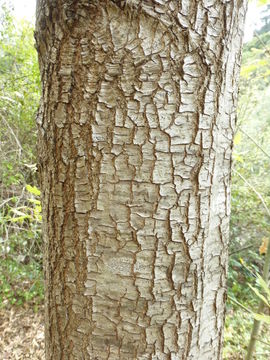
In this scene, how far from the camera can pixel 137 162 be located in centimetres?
65

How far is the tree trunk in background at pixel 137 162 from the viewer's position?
0.63 metres

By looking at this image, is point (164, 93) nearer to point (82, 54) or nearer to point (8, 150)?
point (82, 54)

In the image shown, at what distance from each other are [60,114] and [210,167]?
0.41m

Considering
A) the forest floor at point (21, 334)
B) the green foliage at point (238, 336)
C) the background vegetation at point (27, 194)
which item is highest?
the background vegetation at point (27, 194)

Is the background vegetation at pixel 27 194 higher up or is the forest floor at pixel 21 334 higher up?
the background vegetation at pixel 27 194

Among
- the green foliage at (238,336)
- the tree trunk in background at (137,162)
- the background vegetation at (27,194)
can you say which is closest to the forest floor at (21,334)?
the background vegetation at (27,194)

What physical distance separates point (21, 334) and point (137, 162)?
3.51 meters

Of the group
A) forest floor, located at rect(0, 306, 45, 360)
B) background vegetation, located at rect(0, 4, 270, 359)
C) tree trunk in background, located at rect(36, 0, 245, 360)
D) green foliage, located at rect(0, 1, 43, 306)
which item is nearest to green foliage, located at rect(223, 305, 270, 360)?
background vegetation, located at rect(0, 4, 270, 359)

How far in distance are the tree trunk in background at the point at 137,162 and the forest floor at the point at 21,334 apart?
2904 millimetres

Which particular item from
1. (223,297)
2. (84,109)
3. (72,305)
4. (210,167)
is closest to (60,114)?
(84,109)

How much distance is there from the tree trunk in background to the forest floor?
9.53 feet

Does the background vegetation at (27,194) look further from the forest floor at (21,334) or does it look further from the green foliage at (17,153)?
the forest floor at (21,334)

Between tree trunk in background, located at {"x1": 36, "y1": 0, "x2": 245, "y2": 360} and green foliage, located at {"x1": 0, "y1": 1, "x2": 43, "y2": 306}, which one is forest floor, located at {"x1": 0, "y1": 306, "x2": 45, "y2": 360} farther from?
tree trunk in background, located at {"x1": 36, "y1": 0, "x2": 245, "y2": 360}

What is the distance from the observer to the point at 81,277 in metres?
0.72
